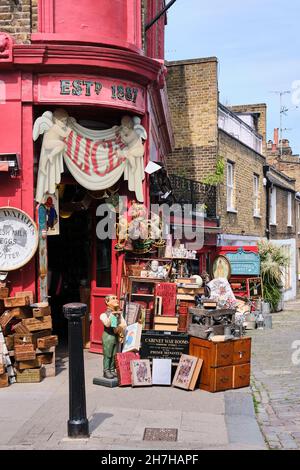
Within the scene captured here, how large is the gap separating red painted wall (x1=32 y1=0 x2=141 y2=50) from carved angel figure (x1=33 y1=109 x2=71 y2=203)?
1202 millimetres

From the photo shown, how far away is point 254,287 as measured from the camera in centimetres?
1764

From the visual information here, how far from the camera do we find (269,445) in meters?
5.67

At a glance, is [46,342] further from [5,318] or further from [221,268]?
[221,268]

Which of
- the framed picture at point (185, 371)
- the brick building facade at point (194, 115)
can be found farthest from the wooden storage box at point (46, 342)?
the brick building facade at point (194, 115)

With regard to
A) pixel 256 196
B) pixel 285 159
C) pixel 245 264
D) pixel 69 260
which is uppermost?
pixel 285 159

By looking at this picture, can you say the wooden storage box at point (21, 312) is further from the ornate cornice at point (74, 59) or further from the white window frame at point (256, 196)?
the white window frame at point (256, 196)

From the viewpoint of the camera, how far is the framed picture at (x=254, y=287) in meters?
17.5

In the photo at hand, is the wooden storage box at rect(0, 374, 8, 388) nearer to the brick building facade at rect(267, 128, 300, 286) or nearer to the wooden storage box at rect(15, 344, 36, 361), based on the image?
the wooden storage box at rect(15, 344, 36, 361)

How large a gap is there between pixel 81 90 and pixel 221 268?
921 centimetres

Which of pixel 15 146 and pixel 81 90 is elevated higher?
pixel 81 90

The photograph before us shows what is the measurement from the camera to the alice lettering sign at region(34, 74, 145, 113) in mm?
9023

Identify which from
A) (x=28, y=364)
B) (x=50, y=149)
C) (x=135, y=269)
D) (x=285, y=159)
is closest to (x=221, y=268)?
(x=135, y=269)

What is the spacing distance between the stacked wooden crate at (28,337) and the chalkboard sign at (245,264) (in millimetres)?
9628

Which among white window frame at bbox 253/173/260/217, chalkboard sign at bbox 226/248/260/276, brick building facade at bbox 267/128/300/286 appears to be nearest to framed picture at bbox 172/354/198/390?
chalkboard sign at bbox 226/248/260/276
